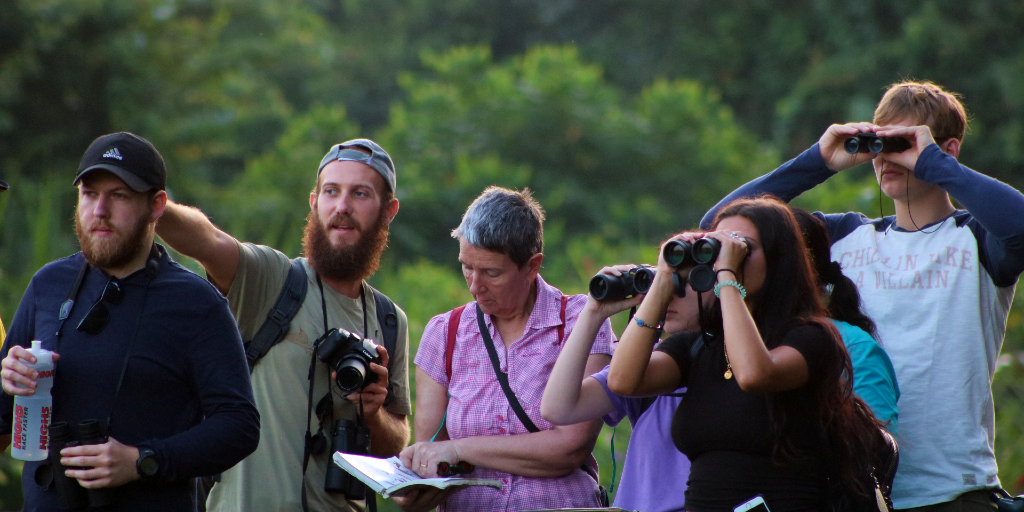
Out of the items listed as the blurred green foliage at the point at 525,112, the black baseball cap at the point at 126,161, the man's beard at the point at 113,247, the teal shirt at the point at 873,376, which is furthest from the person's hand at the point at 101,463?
→ the blurred green foliage at the point at 525,112

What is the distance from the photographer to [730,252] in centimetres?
284

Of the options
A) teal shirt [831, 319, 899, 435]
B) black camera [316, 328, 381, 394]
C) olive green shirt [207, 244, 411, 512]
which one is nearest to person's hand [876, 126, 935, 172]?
teal shirt [831, 319, 899, 435]

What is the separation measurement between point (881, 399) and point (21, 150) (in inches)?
413

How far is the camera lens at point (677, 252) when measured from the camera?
2.89 m

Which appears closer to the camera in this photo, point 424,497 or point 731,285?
point 731,285

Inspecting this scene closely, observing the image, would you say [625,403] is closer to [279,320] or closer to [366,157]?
[279,320]

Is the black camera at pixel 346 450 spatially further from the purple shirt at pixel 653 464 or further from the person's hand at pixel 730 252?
the person's hand at pixel 730 252

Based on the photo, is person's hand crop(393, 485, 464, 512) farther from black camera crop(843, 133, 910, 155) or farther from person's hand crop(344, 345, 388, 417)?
black camera crop(843, 133, 910, 155)

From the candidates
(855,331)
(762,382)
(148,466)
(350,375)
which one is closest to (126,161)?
(148,466)

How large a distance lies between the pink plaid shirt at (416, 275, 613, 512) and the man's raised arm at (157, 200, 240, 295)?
712 millimetres

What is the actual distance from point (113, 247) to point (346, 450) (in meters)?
1.04

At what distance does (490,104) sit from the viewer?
14.2 m

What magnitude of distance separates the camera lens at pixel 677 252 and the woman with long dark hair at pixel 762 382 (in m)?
0.02

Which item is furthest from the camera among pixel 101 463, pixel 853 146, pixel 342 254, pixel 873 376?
pixel 342 254
